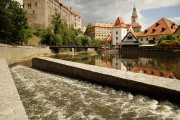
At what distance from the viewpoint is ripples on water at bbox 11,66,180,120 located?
23.7 feet

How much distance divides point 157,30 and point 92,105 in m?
50.5

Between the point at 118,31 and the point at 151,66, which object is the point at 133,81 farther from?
the point at 118,31

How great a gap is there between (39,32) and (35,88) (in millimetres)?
59909

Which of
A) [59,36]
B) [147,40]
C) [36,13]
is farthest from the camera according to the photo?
[36,13]

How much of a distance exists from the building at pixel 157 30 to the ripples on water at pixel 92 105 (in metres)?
45.8

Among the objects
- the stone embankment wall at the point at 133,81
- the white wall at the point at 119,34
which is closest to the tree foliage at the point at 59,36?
the white wall at the point at 119,34

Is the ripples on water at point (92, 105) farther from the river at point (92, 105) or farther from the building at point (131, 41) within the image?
the building at point (131, 41)

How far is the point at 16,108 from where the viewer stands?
5.74 metres

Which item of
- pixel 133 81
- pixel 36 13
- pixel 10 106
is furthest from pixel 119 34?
pixel 10 106

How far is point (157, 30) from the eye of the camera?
176 ft

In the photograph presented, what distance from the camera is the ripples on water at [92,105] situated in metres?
7.23

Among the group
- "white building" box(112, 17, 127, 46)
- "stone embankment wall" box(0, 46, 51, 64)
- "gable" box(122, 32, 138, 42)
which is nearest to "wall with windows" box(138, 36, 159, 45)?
"gable" box(122, 32, 138, 42)

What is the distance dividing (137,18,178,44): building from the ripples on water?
150ft

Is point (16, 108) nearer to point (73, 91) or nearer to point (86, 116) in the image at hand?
point (86, 116)
